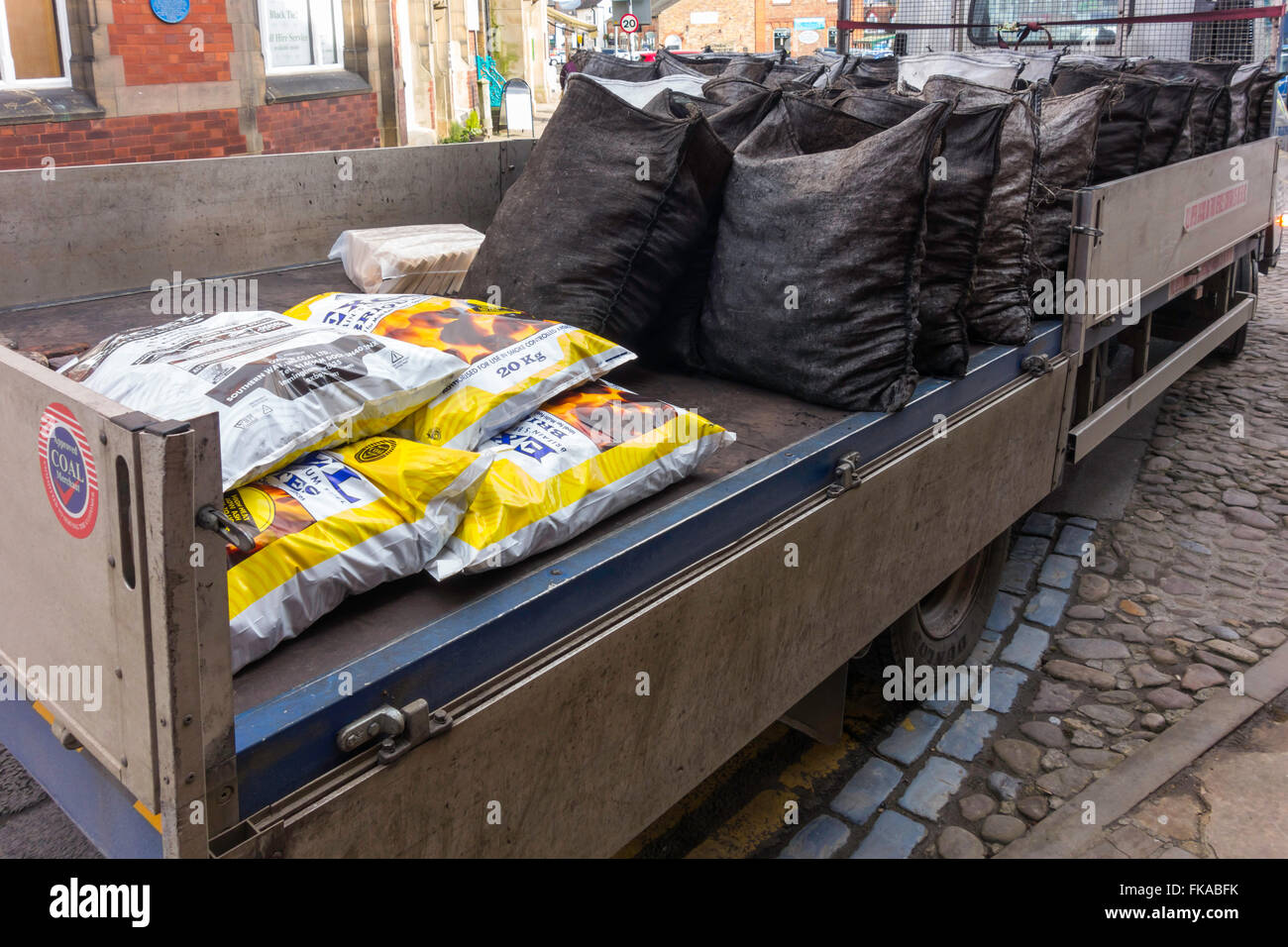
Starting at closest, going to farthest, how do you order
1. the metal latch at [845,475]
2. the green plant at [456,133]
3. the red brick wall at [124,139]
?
1. the metal latch at [845,475]
2. the red brick wall at [124,139]
3. the green plant at [456,133]

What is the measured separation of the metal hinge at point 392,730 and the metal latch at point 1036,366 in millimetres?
2385

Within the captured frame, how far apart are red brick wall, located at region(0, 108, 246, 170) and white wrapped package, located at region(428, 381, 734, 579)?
24.0ft

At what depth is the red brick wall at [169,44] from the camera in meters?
9.38

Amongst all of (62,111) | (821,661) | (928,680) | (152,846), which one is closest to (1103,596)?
(928,680)

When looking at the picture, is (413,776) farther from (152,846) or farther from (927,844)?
(927,844)

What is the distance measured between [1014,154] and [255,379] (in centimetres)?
251

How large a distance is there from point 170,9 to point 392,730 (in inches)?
393

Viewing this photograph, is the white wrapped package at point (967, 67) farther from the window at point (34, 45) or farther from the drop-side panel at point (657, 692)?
the window at point (34, 45)

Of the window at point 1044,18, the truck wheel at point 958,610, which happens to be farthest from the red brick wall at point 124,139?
the truck wheel at point 958,610

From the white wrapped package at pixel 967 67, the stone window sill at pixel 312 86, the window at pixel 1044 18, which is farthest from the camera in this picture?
the stone window sill at pixel 312 86

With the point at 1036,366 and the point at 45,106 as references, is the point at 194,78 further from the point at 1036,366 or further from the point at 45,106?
the point at 1036,366

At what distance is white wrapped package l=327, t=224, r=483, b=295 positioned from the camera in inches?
144

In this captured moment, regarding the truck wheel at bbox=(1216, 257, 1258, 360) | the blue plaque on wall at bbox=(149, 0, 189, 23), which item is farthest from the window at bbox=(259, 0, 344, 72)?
the truck wheel at bbox=(1216, 257, 1258, 360)

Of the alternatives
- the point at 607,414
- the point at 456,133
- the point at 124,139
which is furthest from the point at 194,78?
the point at 456,133
